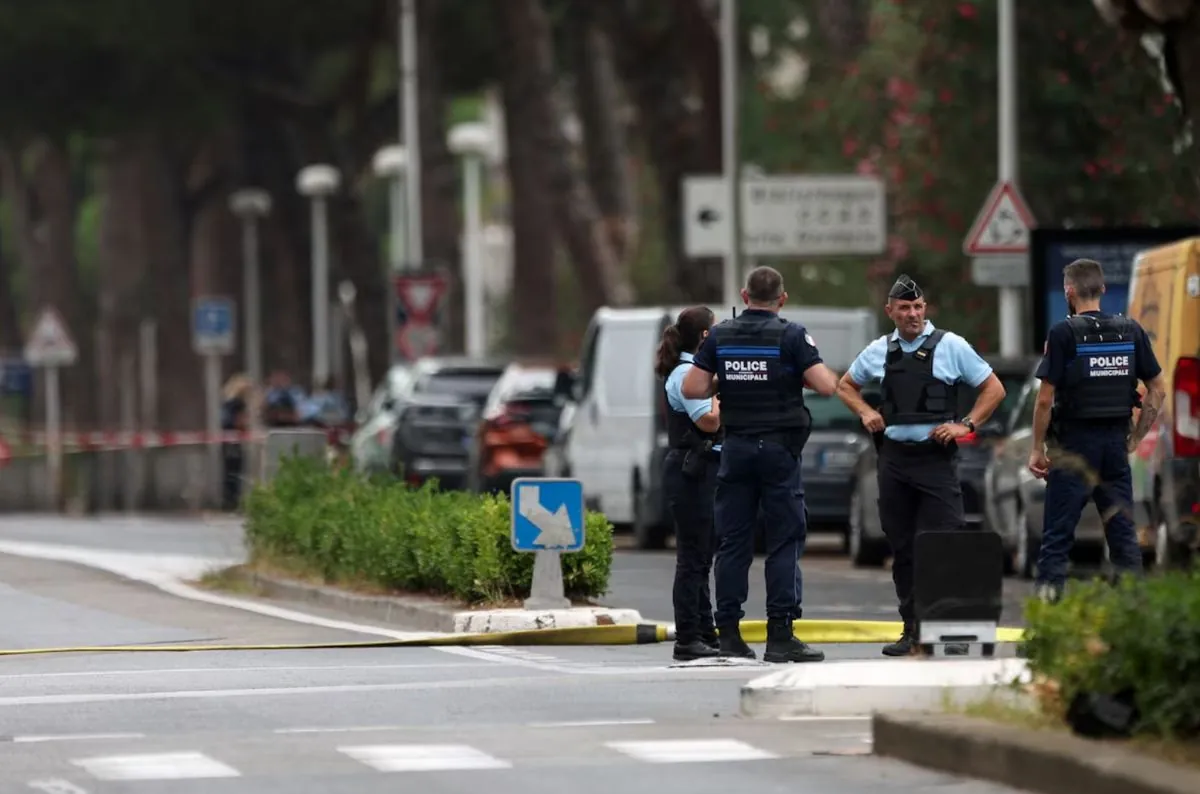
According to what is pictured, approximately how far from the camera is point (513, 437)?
110ft

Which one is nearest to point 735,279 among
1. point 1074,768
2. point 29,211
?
point 1074,768

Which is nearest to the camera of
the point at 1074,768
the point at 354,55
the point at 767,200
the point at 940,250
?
the point at 1074,768

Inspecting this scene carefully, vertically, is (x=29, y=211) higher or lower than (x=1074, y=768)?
higher

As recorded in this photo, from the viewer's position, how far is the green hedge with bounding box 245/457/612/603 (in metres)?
19.1

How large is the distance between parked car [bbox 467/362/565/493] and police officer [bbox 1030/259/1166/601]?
1612 centimetres

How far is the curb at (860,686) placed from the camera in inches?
512

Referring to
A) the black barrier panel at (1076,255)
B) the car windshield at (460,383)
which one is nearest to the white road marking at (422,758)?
the black barrier panel at (1076,255)

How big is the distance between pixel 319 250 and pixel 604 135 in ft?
24.5

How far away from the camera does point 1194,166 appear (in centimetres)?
2223

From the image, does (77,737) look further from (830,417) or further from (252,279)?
(252,279)

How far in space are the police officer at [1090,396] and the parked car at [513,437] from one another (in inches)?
635

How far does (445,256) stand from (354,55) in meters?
3.46

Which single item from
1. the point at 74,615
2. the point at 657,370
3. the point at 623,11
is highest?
the point at 623,11

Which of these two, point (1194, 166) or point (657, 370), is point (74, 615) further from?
point (1194, 166)
